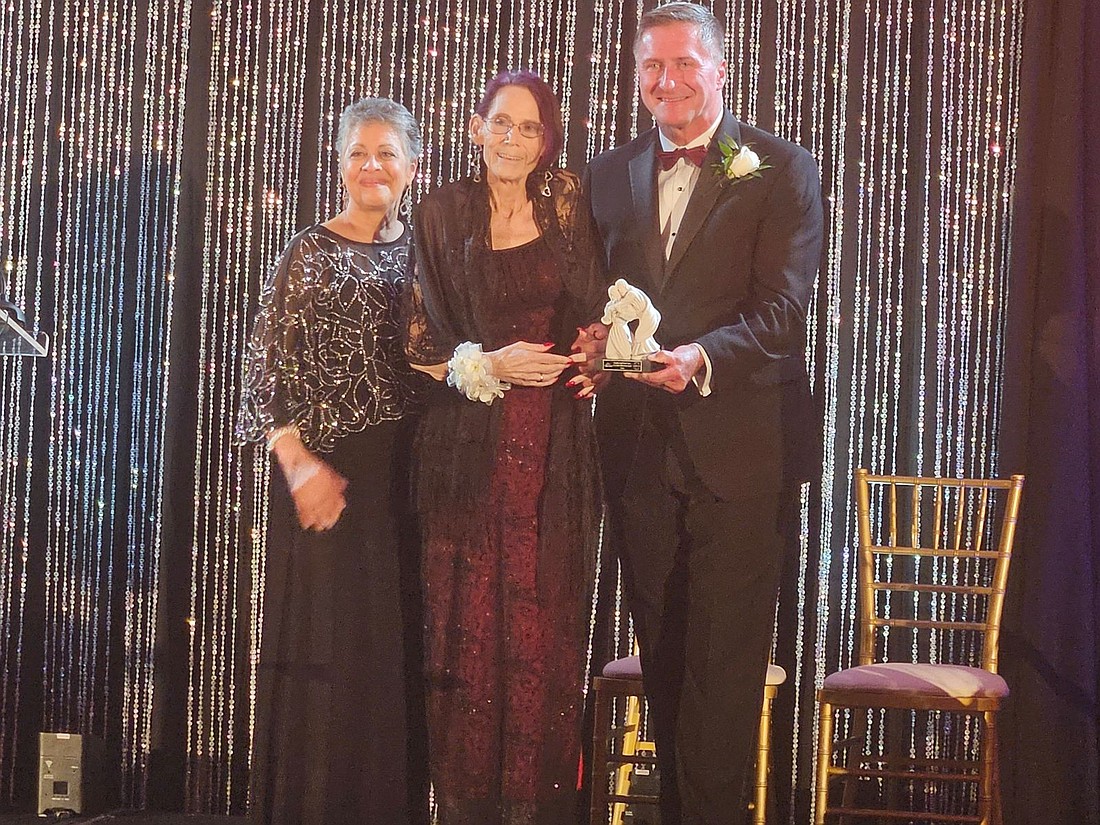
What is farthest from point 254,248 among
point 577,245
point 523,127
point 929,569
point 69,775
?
point 929,569

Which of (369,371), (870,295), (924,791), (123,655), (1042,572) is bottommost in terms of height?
(924,791)

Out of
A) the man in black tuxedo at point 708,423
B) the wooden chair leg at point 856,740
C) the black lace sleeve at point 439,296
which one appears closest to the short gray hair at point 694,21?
the man in black tuxedo at point 708,423

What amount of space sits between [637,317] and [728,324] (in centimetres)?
22

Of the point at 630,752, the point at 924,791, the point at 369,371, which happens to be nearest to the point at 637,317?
the point at 369,371

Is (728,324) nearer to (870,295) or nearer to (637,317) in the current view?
(637,317)

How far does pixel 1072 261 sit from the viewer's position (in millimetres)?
3416

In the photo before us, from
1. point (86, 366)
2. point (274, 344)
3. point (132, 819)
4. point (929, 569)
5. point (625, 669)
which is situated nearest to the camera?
point (625, 669)

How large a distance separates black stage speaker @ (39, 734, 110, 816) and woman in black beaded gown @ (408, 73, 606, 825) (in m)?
1.02

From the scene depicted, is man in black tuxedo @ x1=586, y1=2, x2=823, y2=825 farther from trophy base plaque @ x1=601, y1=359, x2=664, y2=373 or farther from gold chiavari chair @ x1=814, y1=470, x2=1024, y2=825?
gold chiavari chair @ x1=814, y1=470, x2=1024, y2=825

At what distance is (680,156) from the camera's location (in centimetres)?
319

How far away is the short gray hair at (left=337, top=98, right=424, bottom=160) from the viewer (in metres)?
3.47

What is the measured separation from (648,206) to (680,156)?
0.14 metres

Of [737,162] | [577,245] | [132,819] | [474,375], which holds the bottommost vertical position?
[132,819]

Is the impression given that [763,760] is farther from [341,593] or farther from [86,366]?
[86,366]
